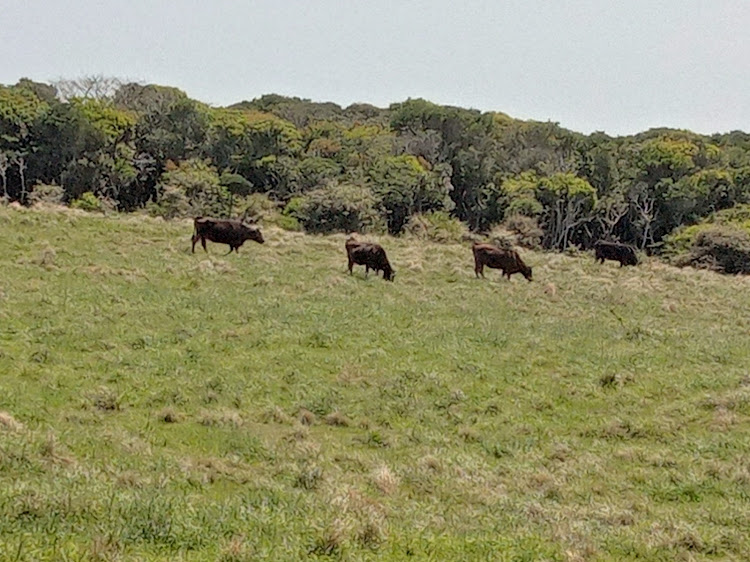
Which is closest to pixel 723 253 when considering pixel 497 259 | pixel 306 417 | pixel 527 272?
pixel 527 272

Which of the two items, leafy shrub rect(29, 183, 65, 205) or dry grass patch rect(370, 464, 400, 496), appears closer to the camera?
dry grass patch rect(370, 464, 400, 496)

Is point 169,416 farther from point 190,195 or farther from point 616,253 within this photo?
point 190,195

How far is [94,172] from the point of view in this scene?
51.4 m

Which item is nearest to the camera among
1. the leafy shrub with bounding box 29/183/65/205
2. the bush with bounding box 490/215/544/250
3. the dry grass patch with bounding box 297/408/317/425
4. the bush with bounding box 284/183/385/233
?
the dry grass patch with bounding box 297/408/317/425

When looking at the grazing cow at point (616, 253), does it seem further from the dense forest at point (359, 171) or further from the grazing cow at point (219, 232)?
the dense forest at point (359, 171)

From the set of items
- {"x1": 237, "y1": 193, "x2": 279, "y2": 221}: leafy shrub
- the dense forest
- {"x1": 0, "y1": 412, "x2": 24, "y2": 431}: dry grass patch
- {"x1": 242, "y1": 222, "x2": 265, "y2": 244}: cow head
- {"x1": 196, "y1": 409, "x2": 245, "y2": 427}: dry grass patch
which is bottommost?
{"x1": 196, "y1": 409, "x2": 245, "y2": 427}: dry grass patch

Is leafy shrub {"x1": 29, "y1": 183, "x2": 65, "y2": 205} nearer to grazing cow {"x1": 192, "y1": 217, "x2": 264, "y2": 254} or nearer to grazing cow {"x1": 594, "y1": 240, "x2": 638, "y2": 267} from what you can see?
grazing cow {"x1": 192, "y1": 217, "x2": 264, "y2": 254}

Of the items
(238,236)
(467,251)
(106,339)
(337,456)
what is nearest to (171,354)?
(106,339)

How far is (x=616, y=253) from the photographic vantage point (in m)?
33.1

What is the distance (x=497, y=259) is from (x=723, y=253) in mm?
28199

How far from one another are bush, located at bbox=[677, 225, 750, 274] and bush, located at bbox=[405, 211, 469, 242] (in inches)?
571

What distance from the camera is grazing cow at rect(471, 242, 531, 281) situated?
84.8ft

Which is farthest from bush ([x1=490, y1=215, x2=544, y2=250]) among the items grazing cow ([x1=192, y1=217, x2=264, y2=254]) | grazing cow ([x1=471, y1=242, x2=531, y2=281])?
grazing cow ([x1=192, y1=217, x2=264, y2=254])

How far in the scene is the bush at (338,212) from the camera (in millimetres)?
46969
